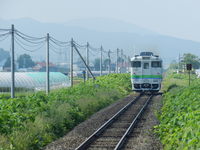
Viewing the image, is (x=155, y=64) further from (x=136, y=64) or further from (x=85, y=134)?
(x=85, y=134)

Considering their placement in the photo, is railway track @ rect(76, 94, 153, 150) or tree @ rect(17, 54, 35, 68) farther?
tree @ rect(17, 54, 35, 68)

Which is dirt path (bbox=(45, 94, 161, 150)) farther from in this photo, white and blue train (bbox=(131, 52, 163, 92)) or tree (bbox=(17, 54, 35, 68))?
tree (bbox=(17, 54, 35, 68))

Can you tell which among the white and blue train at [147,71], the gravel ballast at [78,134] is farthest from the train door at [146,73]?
the gravel ballast at [78,134]

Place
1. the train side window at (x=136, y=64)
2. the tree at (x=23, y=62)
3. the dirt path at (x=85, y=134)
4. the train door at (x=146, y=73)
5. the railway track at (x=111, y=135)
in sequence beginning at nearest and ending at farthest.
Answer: the railway track at (x=111, y=135) → the dirt path at (x=85, y=134) → the train door at (x=146, y=73) → the train side window at (x=136, y=64) → the tree at (x=23, y=62)

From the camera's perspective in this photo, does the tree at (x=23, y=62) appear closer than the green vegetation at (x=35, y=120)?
No

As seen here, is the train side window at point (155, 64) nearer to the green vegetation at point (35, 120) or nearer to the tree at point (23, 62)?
the green vegetation at point (35, 120)

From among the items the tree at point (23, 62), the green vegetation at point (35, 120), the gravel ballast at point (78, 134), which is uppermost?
the tree at point (23, 62)

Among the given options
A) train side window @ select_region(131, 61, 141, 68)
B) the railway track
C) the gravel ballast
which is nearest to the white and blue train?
train side window @ select_region(131, 61, 141, 68)

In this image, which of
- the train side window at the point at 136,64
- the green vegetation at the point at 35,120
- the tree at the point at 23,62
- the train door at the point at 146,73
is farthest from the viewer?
the tree at the point at 23,62

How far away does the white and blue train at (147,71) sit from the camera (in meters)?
32.0

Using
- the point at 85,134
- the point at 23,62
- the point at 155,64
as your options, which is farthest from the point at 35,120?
the point at 23,62

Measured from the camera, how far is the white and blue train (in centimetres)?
3203

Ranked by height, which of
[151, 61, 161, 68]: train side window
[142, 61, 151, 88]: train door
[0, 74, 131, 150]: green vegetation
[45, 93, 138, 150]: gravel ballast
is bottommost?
[45, 93, 138, 150]: gravel ballast

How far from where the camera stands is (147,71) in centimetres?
3209
